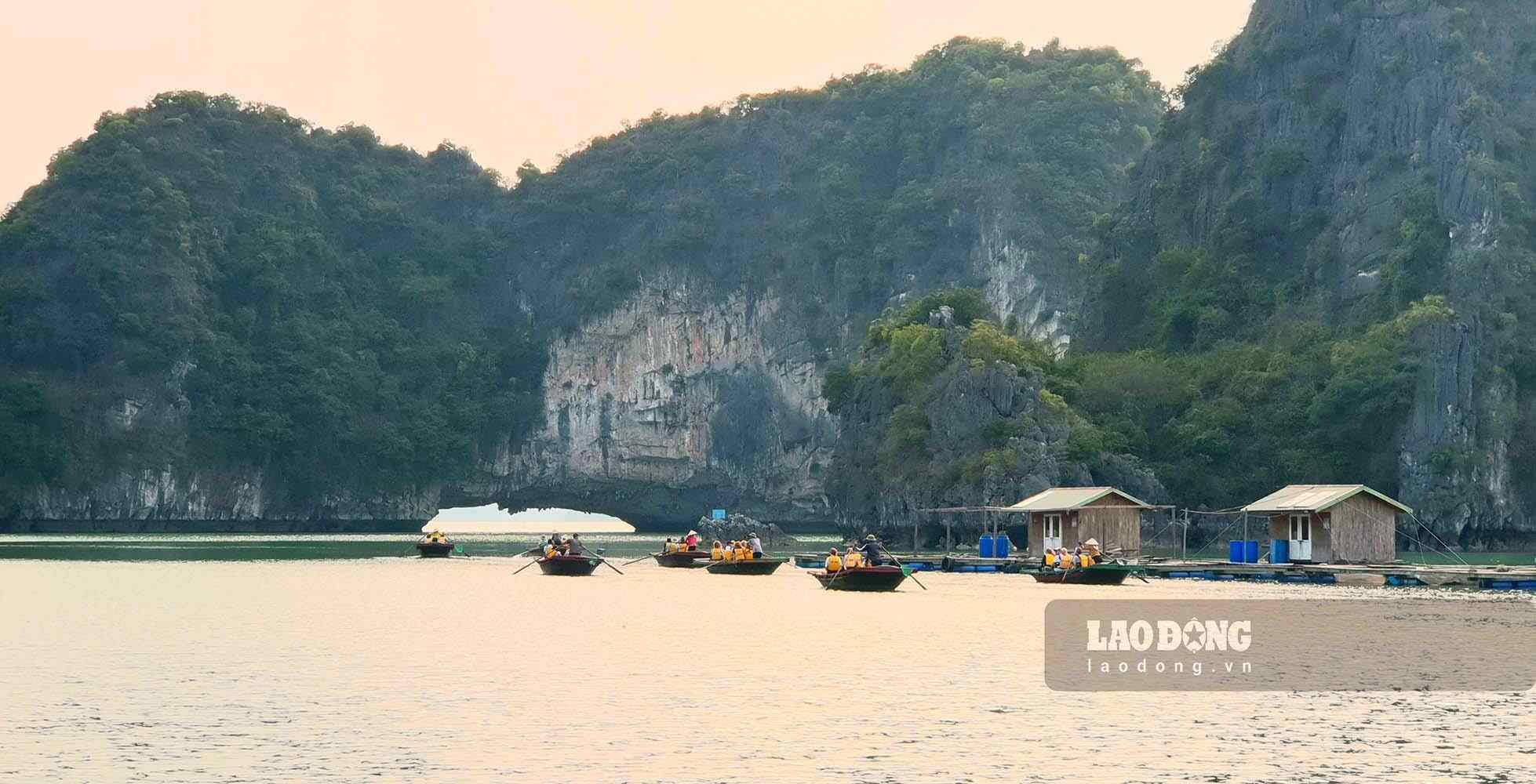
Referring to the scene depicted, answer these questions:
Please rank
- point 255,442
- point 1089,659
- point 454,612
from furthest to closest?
point 255,442 → point 454,612 → point 1089,659

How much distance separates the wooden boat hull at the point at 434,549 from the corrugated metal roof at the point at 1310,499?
121 ft

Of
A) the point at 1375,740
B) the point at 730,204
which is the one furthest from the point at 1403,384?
the point at 730,204

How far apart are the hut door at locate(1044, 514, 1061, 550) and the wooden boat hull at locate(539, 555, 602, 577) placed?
1732 centimetres

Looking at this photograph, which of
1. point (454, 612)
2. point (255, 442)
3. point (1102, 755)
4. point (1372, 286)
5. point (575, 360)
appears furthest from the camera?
point (575, 360)

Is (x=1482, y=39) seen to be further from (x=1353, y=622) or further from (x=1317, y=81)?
(x=1353, y=622)

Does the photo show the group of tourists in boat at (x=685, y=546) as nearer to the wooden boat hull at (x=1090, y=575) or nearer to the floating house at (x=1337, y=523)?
the wooden boat hull at (x=1090, y=575)

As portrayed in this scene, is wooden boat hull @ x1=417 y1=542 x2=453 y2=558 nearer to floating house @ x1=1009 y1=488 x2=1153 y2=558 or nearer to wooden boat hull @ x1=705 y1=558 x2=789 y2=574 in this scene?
wooden boat hull @ x1=705 y1=558 x2=789 y2=574

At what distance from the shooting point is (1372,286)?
328 ft

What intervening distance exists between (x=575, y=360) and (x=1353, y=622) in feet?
400

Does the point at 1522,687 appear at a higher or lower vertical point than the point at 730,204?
lower

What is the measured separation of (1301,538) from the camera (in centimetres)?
6706

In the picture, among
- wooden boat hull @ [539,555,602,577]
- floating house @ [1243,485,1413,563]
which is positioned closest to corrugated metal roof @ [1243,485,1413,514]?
floating house @ [1243,485,1413,563]

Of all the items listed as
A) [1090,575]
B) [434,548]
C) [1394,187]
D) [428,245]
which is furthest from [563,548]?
[428,245]

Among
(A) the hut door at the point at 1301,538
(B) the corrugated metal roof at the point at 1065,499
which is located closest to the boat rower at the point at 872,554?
(B) the corrugated metal roof at the point at 1065,499
